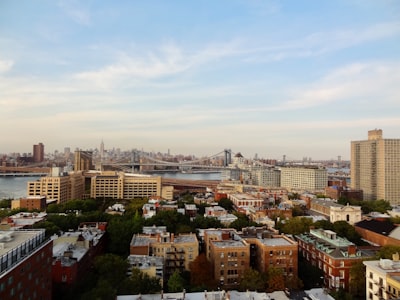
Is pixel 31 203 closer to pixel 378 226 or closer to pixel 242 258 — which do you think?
pixel 242 258

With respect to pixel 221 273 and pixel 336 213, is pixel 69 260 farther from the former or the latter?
pixel 336 213

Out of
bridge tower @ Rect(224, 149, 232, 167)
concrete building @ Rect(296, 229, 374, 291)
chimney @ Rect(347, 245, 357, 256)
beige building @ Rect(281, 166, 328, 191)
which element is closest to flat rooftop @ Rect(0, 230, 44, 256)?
concrete building @ Rect(296, 229, 374, 291)

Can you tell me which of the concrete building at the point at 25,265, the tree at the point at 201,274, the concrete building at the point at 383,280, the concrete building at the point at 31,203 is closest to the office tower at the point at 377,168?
the concrete building at the point at 383,280

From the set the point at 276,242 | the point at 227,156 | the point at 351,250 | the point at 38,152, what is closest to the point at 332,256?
the point at 351,250

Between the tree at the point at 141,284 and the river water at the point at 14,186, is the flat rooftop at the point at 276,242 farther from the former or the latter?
the river water at the point at 14,186

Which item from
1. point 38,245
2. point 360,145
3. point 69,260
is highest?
point 360,145

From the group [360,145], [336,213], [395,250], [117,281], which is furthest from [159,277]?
[360,145]
